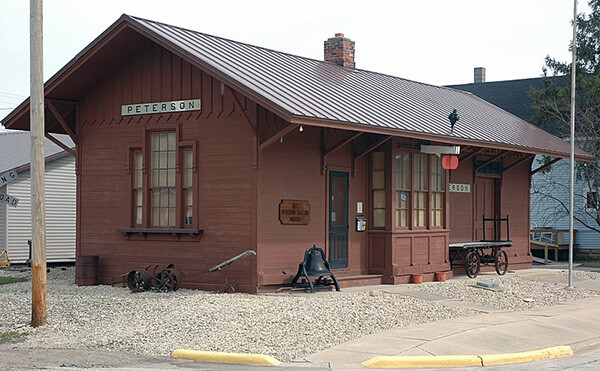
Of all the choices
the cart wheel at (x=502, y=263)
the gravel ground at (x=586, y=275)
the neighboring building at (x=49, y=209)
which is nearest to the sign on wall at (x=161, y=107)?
the cart wheel at (x=502, y=263)

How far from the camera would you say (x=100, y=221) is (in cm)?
1934

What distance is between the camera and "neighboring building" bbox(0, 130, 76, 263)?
2778 cm

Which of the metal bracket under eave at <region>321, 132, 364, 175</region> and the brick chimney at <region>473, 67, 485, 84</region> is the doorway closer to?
the metal bracket under eave at <region>321, 132, 364, 175</region>

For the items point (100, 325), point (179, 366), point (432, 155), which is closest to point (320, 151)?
point (432, 155)

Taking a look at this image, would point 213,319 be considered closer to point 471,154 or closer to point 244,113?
point 244,113

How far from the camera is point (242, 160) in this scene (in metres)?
16.9

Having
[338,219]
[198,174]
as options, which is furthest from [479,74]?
[198,174]

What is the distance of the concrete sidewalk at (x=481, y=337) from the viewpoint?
11.5 meters

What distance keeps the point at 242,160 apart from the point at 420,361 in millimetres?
6940

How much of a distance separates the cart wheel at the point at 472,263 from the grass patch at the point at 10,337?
11545mm

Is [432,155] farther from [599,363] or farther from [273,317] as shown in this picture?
[599,363]

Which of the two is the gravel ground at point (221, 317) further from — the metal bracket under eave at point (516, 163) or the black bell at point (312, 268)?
the metal bracket under eave at point (516, 163)

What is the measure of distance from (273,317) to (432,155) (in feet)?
27.3

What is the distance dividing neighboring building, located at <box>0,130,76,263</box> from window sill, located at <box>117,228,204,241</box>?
33.7ft
